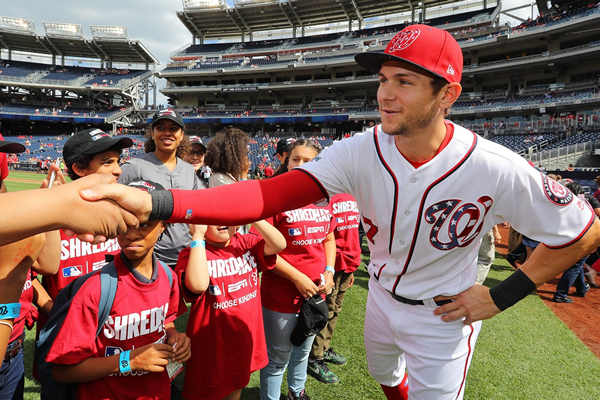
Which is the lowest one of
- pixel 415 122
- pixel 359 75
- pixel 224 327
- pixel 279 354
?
pixel 279 354

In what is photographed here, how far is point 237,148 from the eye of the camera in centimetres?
307

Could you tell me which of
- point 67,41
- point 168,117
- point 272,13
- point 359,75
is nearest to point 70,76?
point 67,41

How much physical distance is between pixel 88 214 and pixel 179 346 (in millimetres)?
1028

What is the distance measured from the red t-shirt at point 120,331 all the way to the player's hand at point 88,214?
50cm

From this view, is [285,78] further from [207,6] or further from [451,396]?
[451,396]

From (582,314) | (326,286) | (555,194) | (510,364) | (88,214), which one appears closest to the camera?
(88,214)

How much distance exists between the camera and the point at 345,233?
4070 mm

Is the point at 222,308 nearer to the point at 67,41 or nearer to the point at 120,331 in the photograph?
the point at 120,331

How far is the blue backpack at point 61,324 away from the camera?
1.63 meters

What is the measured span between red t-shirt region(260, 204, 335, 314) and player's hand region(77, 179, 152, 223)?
59.4 inches

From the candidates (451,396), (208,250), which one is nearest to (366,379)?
(451,396)

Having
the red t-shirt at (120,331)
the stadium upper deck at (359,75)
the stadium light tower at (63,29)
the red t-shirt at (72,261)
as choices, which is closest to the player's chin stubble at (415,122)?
the red t-shirt at (120,331)

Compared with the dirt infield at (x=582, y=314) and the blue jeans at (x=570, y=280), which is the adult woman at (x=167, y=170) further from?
the blue jeans at (x=570, y=280)

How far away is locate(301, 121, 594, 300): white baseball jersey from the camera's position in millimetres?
1739
